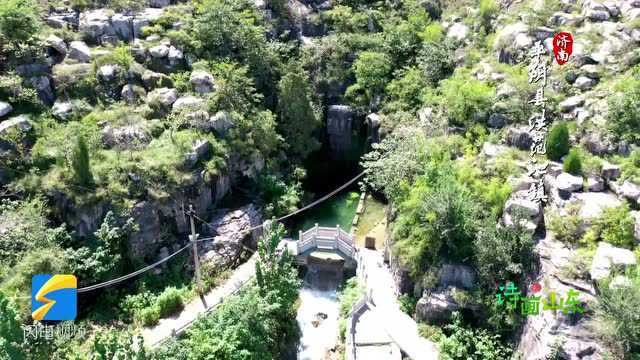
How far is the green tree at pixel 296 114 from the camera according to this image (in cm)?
3141

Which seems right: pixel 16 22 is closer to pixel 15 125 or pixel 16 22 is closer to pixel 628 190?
pixel 15 125

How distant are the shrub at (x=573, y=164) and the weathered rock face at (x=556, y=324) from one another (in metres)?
3.26

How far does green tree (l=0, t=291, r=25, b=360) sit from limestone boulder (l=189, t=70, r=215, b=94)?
50.6 ft

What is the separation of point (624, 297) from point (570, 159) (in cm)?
661

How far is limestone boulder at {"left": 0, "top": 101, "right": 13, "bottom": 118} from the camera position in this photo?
952 inches

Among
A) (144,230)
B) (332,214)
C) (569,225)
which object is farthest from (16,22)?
(569,225)

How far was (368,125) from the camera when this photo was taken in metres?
33.4

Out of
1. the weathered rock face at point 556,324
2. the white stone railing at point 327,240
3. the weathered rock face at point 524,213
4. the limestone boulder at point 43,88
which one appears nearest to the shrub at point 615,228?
the weathered rock face at point 556,324

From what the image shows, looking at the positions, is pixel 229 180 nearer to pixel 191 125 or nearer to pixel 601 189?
pixel 191 125

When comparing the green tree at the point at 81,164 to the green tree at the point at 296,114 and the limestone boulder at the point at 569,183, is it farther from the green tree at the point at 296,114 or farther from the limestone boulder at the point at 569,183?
the limestone boulder at the point at 569,183

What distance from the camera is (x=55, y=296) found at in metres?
21.3

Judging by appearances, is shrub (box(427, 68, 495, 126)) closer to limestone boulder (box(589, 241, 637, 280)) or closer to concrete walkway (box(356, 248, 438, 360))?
concrete walkway (box(356, 248, 438, 360))

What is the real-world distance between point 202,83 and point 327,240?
36.4 feet

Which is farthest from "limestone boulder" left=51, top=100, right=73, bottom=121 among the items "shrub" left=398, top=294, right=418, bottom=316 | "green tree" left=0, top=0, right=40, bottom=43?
"shrub" left=398, top=294, right=418, bottom=316
